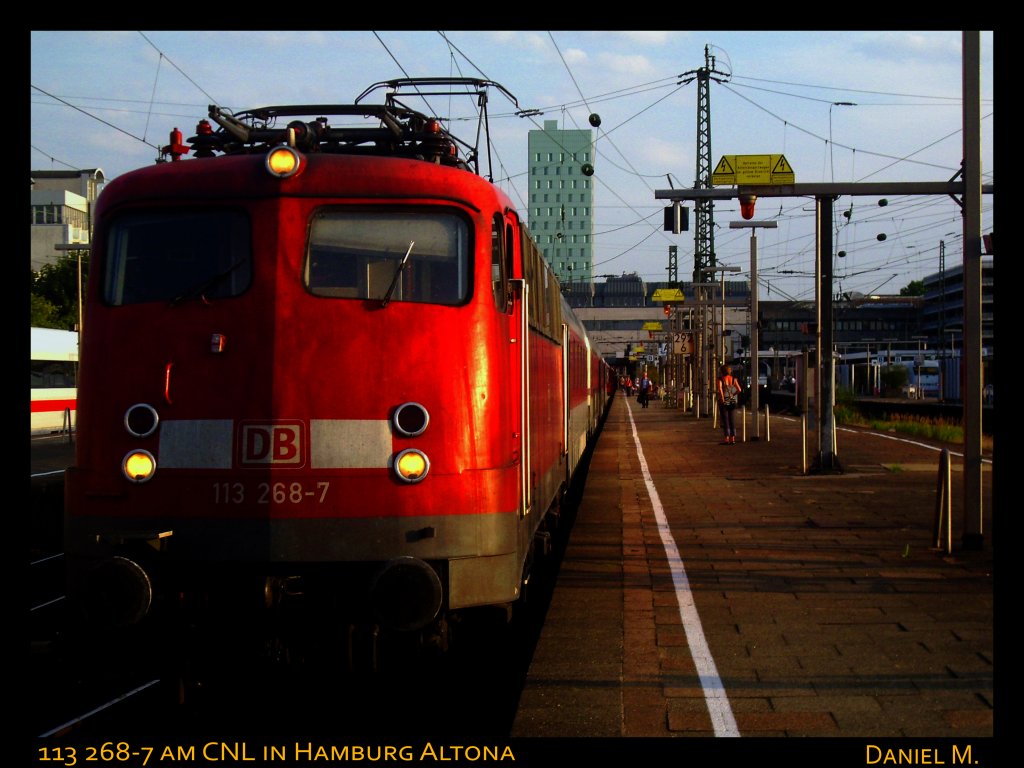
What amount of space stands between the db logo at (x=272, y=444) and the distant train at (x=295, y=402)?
1cm

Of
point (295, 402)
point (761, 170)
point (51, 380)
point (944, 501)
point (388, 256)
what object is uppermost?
point (761, 170)

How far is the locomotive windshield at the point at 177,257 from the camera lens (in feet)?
19.7

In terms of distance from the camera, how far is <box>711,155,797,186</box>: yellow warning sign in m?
16.4

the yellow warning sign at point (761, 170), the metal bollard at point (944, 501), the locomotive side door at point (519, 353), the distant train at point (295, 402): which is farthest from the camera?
the yellow warning sign at point (761, 170)

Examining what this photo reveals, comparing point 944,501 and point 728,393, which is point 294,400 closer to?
point 944,501

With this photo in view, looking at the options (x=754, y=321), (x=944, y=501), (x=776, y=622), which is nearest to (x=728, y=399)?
(x=754, y=321)

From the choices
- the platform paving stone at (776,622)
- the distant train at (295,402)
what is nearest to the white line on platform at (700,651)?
the platform paving stone at (776,622)

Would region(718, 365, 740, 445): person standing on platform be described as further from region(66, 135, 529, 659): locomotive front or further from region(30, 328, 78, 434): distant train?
region(66, 135, 529, 659): locomotive front

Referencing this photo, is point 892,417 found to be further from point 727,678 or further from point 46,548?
point 727,678

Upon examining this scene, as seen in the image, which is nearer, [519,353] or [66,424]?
[519,353]

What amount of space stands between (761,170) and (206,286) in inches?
473

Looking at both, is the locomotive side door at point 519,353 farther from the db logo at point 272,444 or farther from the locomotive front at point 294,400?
the db logo at point 272,444

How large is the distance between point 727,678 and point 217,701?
2.88 m

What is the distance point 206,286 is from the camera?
597 cm
